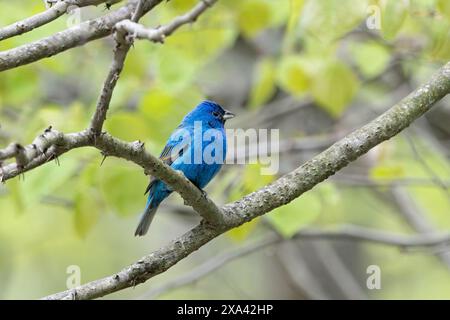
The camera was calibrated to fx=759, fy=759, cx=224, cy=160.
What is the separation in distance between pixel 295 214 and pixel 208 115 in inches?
43.1

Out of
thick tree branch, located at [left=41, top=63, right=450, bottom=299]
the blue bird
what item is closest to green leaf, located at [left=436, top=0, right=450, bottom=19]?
thick tree branch, located at [left=41, top=63, right=450, bottom=299]

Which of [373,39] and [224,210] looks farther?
[373,39]

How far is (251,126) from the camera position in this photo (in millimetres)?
7387

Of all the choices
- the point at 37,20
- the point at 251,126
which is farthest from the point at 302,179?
the point at 251,126

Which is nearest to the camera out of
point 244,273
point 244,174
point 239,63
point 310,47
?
point 244,174

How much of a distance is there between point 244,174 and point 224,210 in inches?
51.5

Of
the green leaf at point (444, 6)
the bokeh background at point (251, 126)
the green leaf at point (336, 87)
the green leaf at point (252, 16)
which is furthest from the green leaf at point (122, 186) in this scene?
the green leaf at point (444, 6)

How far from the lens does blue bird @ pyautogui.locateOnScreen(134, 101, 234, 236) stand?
4852 mm

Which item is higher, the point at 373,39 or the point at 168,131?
the point at 373,39

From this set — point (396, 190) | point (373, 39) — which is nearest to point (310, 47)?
point (373, 39)

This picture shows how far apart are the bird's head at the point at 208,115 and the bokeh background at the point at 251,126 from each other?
2.7 inches

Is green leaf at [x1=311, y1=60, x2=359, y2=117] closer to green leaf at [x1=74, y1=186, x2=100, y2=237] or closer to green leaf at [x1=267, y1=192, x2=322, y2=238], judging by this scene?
green leaf at [x1=267, y1=192, x2=322, y2=238]

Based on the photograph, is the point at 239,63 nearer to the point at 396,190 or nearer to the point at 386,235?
the point at 396,190

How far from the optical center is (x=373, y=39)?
6.68 meters
